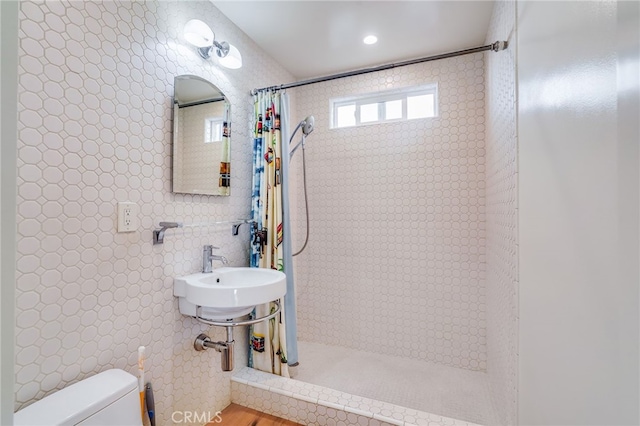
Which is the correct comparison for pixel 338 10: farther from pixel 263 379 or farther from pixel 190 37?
pixel 263 379

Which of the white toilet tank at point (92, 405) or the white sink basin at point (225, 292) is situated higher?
the white sink basin at point (225, 292)

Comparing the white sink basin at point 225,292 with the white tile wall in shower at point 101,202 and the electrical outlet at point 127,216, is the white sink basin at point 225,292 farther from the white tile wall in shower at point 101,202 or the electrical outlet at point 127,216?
the electrical outlet at point 127,216

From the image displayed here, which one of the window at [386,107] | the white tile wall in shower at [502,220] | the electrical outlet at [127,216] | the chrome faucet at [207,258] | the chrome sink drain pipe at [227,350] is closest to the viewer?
the electrical outlet at [127,216]

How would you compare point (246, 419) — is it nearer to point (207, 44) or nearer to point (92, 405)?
point (92, 405)

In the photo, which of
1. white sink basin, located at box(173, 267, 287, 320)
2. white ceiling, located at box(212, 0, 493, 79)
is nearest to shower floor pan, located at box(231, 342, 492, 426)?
white sink basin, located at box(173, 267, 287, 320)

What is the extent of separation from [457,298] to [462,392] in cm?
63

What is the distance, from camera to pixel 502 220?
5.21ft

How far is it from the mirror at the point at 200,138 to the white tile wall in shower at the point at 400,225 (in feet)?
3.15

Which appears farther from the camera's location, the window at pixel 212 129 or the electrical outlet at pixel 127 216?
the window at pixel 212 129

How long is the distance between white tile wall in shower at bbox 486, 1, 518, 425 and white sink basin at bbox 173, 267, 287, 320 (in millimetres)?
1149

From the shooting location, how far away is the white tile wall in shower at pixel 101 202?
0.94m

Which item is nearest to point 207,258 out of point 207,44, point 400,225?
point 207,44

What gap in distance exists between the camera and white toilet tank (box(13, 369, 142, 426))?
85 cm

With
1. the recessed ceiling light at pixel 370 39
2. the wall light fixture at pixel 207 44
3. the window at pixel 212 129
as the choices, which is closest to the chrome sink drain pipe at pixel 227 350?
the window at pixel 212 129
